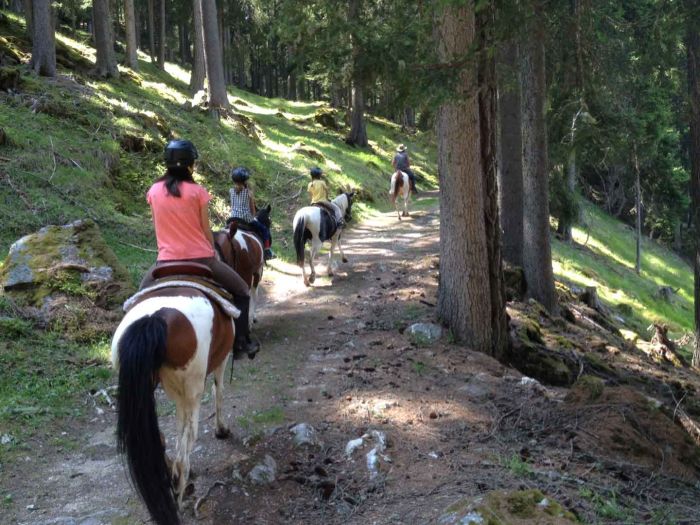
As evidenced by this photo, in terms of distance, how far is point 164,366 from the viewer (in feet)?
15.0

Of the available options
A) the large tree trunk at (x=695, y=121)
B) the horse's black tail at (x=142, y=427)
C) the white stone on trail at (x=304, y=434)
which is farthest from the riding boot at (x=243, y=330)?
the large tree trunk at (x=695, y=121)

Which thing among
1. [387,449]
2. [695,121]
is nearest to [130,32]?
[695,121]

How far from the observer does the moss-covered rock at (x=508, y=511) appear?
362 centimetres

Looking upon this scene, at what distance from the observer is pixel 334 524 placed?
4.68 m

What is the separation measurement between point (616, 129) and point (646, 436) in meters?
5.89

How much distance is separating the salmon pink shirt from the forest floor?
1.99 m

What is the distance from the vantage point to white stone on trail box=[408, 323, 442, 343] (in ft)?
29.0

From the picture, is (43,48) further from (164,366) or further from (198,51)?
(164,366)

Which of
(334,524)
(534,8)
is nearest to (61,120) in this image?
(534,8)

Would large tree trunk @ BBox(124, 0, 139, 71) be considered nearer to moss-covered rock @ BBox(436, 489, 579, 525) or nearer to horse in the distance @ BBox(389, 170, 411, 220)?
horse in the distance @ BBox(389, 170, 411, 220)

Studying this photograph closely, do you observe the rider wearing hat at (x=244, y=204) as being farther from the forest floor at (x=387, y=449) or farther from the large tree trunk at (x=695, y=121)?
the large tree trunk at (x=695, y=121)

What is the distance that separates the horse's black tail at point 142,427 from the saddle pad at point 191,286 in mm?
744

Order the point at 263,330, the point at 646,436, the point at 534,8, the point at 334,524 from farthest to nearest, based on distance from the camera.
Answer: the point at 263,330 < the point at 534,8 < the point at 646,436 < the point at 334,524

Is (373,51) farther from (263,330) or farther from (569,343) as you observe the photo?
(569,343)
